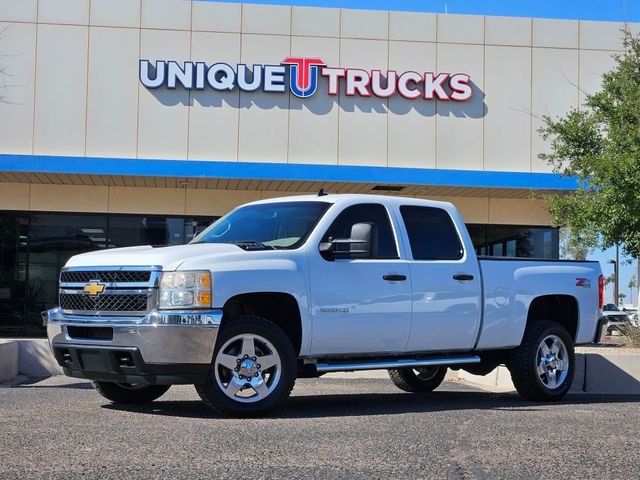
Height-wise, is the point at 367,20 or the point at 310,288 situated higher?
the point at 367,20

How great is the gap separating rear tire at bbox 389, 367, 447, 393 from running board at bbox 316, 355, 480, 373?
1657 millimetres

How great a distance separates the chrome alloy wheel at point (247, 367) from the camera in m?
7.59

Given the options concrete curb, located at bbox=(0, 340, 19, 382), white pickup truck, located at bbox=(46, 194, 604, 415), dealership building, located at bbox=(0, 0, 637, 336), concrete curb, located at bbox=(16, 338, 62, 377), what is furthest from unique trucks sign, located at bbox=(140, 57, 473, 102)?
white pickup truck, located at bbox=(46, 194, 604, 415)

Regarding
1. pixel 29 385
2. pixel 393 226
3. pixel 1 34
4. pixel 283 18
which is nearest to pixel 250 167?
pixel 283 18

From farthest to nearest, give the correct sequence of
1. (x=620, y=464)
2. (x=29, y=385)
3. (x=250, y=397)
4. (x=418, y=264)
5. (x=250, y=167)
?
(x=250, y=167) → (x=29, y=385) → (x=418, y=264) → (x=250, y=397) → (x=620, y=464)

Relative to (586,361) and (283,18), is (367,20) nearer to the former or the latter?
(283,18)

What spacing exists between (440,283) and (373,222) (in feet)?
2.90

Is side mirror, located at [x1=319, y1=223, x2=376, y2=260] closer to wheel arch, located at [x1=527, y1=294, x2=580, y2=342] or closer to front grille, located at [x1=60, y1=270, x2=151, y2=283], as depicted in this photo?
front grille, located at [x1=60, y1=270, x2=151, y2=283]

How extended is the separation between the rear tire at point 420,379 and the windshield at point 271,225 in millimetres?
2915

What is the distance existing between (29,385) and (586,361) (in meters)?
7.14

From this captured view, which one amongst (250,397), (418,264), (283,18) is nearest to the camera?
(250,397)

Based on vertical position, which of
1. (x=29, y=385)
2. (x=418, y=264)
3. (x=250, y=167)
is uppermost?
(x=250, y=167)

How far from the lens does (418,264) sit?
29.1 ft

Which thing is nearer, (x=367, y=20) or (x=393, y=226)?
(x=393, y=226)
